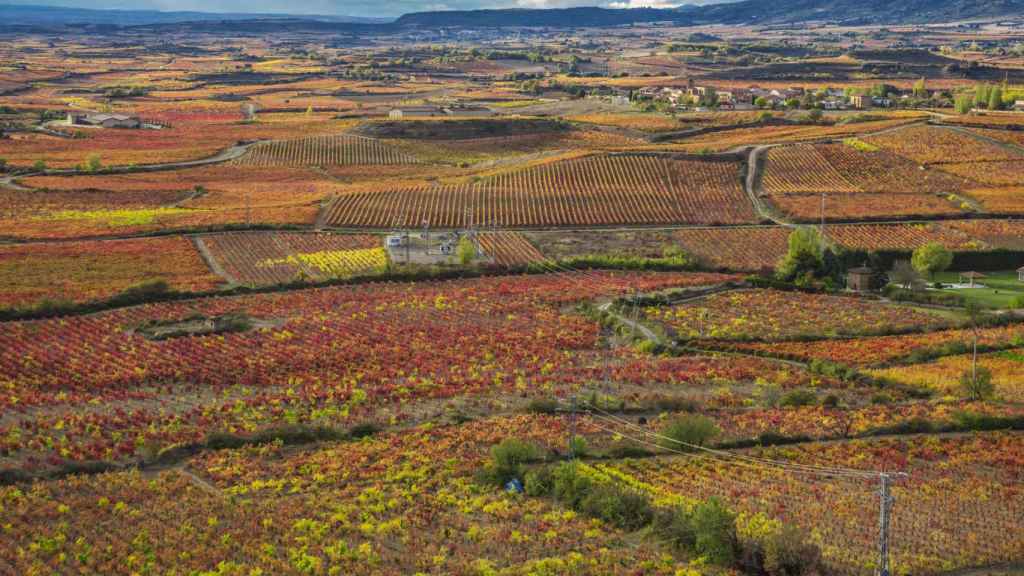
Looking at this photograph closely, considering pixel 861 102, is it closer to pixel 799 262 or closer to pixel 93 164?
pixel 799 262

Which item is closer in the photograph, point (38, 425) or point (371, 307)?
point (38, 425)

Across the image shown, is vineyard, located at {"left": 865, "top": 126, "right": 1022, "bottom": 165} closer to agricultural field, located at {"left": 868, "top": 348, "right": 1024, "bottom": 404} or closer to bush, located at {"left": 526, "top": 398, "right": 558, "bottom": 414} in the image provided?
agricultural field, located at {"left": 868, "top": 348, "right": 1024, "bottom": 404}

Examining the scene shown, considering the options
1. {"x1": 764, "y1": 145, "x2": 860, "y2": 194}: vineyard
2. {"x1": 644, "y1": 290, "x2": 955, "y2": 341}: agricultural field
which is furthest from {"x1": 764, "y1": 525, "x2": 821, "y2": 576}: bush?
{"x1": 764, "y1": 145, "x2": 860, "y2": 194}: vineyard

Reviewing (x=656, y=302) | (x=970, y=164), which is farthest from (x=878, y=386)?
(x=970, y=164)

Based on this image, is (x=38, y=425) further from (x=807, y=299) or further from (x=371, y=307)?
(x=807, y=299)

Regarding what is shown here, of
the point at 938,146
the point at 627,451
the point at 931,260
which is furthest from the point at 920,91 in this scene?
the point at 627,451

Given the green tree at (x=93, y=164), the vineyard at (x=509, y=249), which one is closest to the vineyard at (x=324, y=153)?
the green tree at (x=93, y=164)

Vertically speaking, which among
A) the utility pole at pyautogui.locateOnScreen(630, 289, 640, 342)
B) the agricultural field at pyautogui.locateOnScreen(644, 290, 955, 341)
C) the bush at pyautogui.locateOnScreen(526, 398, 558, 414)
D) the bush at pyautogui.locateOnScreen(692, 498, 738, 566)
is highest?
the bush at pyautogui.locateOnScreen(692, 498, 738, 566)
